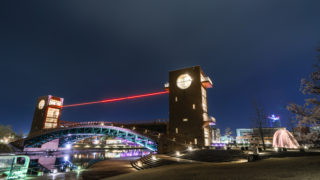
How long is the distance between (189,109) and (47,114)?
79202mm

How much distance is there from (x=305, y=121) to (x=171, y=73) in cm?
4536

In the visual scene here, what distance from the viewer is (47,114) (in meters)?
89.2

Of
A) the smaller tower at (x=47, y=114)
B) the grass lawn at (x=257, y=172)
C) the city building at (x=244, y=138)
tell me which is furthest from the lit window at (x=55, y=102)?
the grass lawn at (x=257, y=172)

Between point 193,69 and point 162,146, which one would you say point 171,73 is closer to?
point 193,69

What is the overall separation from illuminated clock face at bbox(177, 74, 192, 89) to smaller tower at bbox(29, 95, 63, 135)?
2969 inches

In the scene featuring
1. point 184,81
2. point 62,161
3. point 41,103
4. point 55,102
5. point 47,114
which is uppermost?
point 184,81

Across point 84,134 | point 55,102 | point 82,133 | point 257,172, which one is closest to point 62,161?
point 82,133

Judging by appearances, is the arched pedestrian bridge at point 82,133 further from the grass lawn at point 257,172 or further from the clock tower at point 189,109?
the grass lawn at point 257,172

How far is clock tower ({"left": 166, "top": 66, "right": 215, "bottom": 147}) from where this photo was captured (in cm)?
4684

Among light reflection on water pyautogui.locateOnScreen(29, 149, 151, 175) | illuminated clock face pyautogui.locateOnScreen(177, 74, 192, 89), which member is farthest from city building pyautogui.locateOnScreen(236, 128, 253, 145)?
light reflection on water pyautogui.locateOnScreen(29, 149, 151, 175)

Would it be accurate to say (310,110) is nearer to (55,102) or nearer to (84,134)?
(84,134)

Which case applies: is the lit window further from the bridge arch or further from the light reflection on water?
the light reflection on water

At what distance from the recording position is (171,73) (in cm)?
A: 5600

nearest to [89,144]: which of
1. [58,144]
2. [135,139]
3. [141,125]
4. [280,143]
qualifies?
[58,144]
